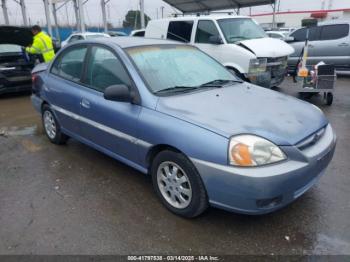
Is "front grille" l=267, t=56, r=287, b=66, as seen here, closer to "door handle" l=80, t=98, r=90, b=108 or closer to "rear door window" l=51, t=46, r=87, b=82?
"rear door window" l=51, t=46, r=87, b=82

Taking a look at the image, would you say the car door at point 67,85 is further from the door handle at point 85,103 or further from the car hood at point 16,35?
the car hood at point 16,35

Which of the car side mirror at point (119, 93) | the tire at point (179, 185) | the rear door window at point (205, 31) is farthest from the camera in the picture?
the rear door window at point (205, 31)

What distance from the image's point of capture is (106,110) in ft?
11.9

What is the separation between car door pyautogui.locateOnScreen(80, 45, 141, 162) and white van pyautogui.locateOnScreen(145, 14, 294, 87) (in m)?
4.13

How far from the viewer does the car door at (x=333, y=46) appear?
1032 centimetres

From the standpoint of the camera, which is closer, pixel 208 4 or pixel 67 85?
pixel 67 85

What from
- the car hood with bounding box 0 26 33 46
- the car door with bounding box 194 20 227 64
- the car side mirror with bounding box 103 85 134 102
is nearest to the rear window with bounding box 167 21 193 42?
the car door with bounding box 194 20 227 64

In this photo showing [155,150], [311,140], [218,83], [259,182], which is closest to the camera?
[259,182]

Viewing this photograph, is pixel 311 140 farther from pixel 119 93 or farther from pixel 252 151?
pixel 119 93

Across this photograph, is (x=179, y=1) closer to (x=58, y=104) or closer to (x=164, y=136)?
(x=58, y=104)

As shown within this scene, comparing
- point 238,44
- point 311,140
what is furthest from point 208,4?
point 311,140

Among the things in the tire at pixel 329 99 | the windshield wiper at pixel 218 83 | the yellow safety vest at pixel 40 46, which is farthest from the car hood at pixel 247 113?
the yellow safety vest at pixel 40 46

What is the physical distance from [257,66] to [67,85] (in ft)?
14.4

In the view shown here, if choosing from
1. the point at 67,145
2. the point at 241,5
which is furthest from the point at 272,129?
the point at 241,5
